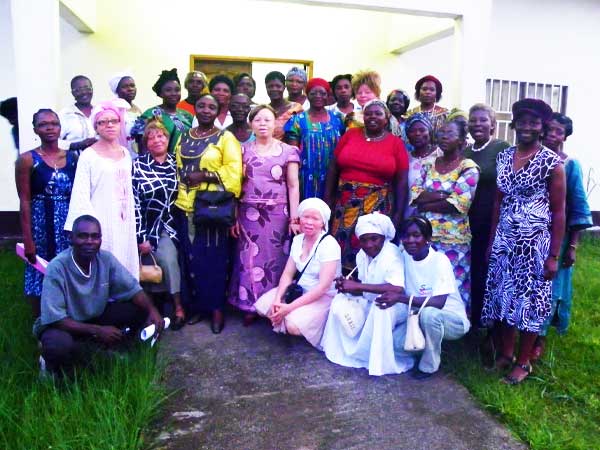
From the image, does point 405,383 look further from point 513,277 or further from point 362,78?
point 362,78

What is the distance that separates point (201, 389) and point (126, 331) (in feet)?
2.12

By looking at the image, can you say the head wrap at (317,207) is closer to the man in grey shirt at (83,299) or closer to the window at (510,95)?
the man in grey shirt at (83,299)

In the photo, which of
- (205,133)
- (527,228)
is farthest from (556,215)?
(205,133)

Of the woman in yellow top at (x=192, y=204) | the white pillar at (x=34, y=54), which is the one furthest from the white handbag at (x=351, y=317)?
the white pillar at (x=34, y=54)

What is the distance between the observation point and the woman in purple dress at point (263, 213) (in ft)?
13.5

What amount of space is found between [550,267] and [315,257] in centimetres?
156

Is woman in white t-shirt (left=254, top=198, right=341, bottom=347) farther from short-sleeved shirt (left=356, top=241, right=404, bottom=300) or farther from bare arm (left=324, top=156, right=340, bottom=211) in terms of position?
bare arm (left=324, top=156, right=340, bottom=211)

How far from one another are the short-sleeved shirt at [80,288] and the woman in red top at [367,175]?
1660mm

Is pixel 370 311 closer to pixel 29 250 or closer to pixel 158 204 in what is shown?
pixel 158 204

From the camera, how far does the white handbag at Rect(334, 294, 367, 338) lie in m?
3.65

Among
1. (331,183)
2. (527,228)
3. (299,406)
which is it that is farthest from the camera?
(331,183)

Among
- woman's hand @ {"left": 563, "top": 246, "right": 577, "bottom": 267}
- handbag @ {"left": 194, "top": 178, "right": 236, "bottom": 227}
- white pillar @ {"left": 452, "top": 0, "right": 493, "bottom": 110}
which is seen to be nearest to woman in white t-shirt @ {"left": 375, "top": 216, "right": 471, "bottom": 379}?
woman's hand @ {"left": 563, "top": 246, "right": 577, "bottom": 267}

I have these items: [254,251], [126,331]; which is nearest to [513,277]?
[254,251]

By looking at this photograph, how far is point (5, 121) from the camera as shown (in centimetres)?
656
